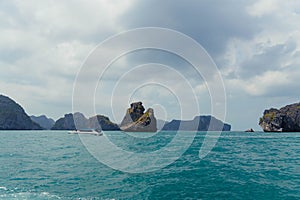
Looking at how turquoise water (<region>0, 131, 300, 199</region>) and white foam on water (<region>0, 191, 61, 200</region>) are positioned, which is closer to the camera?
white foam on water (<region>0, 191, 61, 200</region>)

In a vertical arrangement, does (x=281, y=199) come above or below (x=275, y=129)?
below

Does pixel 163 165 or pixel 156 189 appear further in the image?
pixel 163 165

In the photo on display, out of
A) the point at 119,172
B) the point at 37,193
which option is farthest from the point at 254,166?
the point at 37,193

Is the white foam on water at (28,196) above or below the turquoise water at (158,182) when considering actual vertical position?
below

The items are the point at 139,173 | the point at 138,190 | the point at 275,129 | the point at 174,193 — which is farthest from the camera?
the point at 275,129

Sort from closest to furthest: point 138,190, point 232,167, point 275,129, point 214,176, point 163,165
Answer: point 138,190
point 214,176
point 232,167
point 163,165
point 275,129

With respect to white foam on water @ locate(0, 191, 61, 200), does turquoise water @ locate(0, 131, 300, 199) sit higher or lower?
higher

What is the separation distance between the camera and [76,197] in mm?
15078

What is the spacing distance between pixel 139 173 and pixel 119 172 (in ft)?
6.66

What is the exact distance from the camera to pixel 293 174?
68.5 ft

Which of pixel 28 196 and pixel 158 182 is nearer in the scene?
pixel 28 196

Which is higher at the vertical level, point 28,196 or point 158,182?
point 158,182

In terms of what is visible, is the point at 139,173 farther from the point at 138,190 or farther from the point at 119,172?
the point at 138,190

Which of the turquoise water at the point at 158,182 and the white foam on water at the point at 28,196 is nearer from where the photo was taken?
the white foam on water at the point at 28,196
